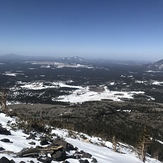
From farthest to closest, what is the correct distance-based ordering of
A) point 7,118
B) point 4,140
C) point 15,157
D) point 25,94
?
point 25,94 → point 7,118 → point 4,140 → point 15,157

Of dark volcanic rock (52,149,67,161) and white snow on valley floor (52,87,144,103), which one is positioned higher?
dark volcanic rock (52,149,67,161)

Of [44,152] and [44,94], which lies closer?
[44,152]

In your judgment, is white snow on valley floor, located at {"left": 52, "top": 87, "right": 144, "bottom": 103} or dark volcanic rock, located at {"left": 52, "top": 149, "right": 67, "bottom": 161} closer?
dark volcanic rock, located at {"left": 52, "top": 149, "right": 67, "bottom": 161}

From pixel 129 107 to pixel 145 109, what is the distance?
25.1 feet

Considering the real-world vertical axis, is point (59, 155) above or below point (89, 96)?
above

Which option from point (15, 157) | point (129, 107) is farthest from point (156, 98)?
point (15, 157)

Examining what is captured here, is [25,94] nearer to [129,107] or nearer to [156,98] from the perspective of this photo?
[129,107]

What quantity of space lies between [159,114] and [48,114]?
135 feet

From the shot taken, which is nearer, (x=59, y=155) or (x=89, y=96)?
(x=59, y=155)

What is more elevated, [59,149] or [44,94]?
[59,149]

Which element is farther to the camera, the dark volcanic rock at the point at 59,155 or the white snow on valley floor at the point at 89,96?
the white snow on valley floor at the point at 89,96

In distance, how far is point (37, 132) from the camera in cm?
2003

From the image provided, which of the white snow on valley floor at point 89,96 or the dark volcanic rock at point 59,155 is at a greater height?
the dark volcanic rock at point 59,155

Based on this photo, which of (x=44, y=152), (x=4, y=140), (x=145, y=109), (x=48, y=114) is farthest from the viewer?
(x=145, y=109)
